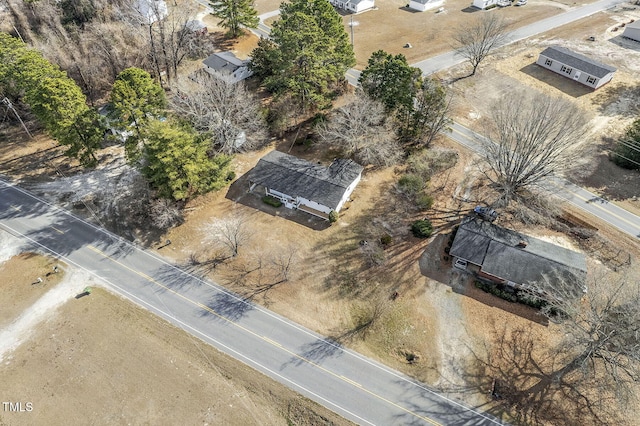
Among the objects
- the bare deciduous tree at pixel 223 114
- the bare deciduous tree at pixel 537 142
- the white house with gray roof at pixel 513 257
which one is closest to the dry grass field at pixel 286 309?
the white house with gray roof at pixel 513 257

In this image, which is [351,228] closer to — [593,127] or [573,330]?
[573,330]

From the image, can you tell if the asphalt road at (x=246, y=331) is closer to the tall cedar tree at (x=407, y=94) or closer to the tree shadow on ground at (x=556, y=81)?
the tall cedar tree at (x=407, y=94)

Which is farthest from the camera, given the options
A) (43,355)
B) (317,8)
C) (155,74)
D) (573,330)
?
(155,74)

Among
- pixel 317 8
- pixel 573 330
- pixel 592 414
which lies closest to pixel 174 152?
pixel 317 8

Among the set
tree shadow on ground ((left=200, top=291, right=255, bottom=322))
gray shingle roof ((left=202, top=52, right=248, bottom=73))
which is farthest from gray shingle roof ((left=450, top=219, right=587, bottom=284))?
gray shingle roof ((left=202, top=52, right=248, bottom=73))

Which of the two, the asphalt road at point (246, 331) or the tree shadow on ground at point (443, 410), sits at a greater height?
the asphalt road at point (246, 331)

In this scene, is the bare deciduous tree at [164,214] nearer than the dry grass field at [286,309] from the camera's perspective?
No
